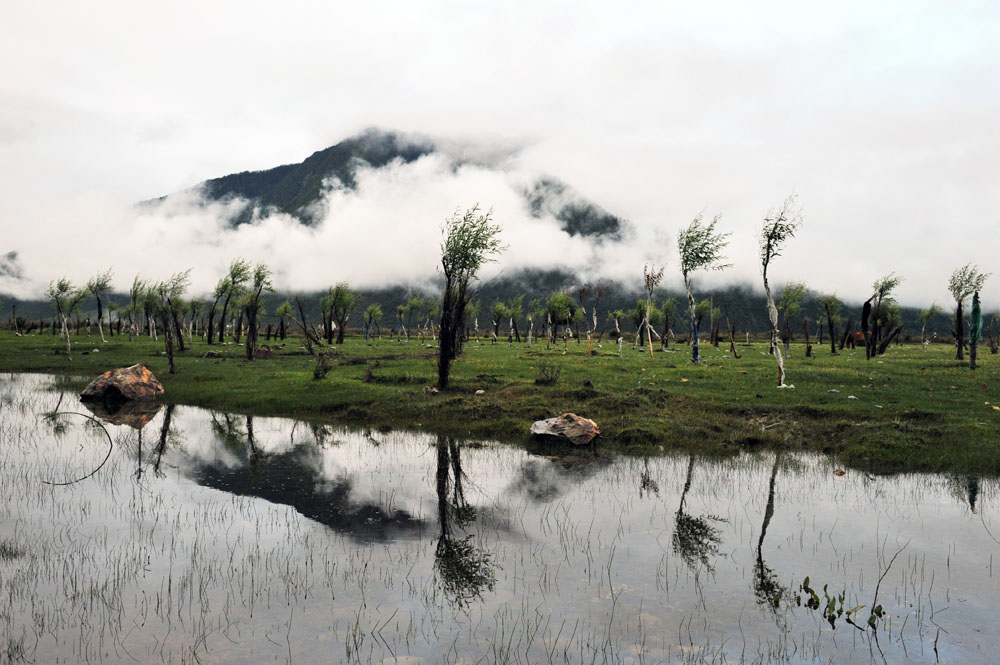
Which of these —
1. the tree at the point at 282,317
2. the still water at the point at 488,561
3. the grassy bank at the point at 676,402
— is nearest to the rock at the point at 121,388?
the grassy bank at the point at 676,402

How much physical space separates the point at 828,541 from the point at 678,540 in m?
3.34

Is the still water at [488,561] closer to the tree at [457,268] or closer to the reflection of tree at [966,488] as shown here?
the reflection of tree at [966,488]

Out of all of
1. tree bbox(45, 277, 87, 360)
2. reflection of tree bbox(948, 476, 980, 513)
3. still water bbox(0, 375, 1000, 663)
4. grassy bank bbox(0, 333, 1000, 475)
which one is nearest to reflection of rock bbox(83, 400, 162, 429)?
grassy bank bbox(0, 333, 1000, 475)

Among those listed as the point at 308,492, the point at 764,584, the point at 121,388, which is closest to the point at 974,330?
the point at 764,584

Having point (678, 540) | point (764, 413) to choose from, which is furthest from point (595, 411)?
point (678, 540)

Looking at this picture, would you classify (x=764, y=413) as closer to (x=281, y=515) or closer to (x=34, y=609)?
(x=281, y=515)

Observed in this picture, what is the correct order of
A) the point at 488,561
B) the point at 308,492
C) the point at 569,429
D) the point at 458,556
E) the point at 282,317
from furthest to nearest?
the point at 282,317 → the point at 569,429 → the point at 308,492 → the point at 458,556 → the point at 488,561

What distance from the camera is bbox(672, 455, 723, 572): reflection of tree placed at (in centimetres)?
1253

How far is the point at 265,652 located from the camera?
8820 mm

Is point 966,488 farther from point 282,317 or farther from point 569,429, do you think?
point 282,317

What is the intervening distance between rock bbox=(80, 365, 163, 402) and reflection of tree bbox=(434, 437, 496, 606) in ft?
78.8

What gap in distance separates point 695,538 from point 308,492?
1027cm

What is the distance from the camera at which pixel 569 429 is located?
2353 cm

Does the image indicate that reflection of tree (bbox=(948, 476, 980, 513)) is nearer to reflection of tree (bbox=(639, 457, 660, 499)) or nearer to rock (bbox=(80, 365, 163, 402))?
reflection of tree (bbox=(639, 457, 660, 499))
